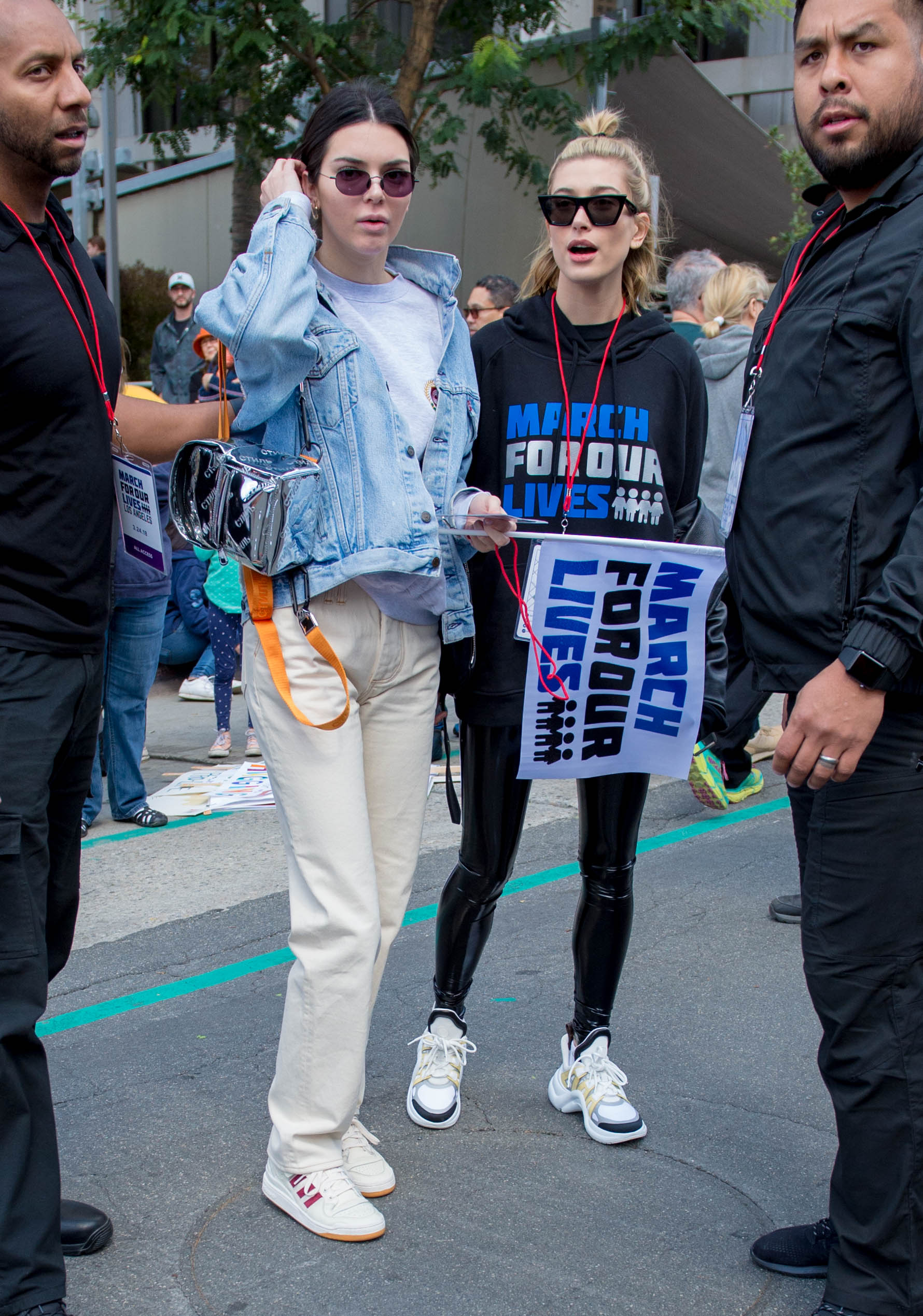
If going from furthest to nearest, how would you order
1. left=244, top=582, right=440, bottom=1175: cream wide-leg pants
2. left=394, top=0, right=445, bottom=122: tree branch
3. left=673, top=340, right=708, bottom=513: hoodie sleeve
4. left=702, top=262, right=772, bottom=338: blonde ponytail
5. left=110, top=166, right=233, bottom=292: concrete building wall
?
1. left=110, top=166, right=233, bottom=292: concrete building wall
2. left=394, top=0, right=445, bottom=122: tree branch
3. left=702, top=262, right=772, bottom=338: blonde ponytail
4. left=673, top=340, right=708, bottom=513: hoodie sleeve
5. left=244, top=582, right=440, bottom=1175: cream wide-leg pants

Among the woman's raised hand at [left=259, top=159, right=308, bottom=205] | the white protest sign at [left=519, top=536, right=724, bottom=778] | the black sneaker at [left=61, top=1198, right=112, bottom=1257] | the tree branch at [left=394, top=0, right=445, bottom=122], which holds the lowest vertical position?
the black sneaker at [left=61, top=1198, right=112, bottom=1257]

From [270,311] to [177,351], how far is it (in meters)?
9.26

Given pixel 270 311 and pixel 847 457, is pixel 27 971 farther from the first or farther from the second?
pixel 847 457

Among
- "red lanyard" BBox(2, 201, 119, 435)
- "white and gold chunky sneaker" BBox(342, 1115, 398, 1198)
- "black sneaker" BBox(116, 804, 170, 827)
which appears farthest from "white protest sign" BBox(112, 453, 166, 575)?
"black sneaker" BBox(116, 804, 170, 827)

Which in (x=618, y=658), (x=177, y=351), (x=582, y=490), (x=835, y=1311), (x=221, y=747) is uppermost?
(x=177, y=351)

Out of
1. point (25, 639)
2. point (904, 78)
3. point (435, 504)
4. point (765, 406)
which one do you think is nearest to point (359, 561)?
point (435, 504)

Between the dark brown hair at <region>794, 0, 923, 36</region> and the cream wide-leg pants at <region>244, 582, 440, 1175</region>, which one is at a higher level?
the dark brown hair at <region>794, 0, 923, 36</region>

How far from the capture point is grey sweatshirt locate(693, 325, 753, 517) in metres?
5.94

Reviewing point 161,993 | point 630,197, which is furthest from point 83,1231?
point 630,197

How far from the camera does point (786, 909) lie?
14.9 ft

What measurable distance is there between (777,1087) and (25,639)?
2.18 meters

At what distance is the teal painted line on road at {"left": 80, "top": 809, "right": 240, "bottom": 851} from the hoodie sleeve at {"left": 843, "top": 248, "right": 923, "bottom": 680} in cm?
403

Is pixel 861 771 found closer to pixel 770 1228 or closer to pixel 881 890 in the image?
pixel 881 890

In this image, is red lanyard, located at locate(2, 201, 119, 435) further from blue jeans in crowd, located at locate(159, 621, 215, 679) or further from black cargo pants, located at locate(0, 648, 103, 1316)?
blue jeans in crowd, located at locate(159, 621, 215, 679)
